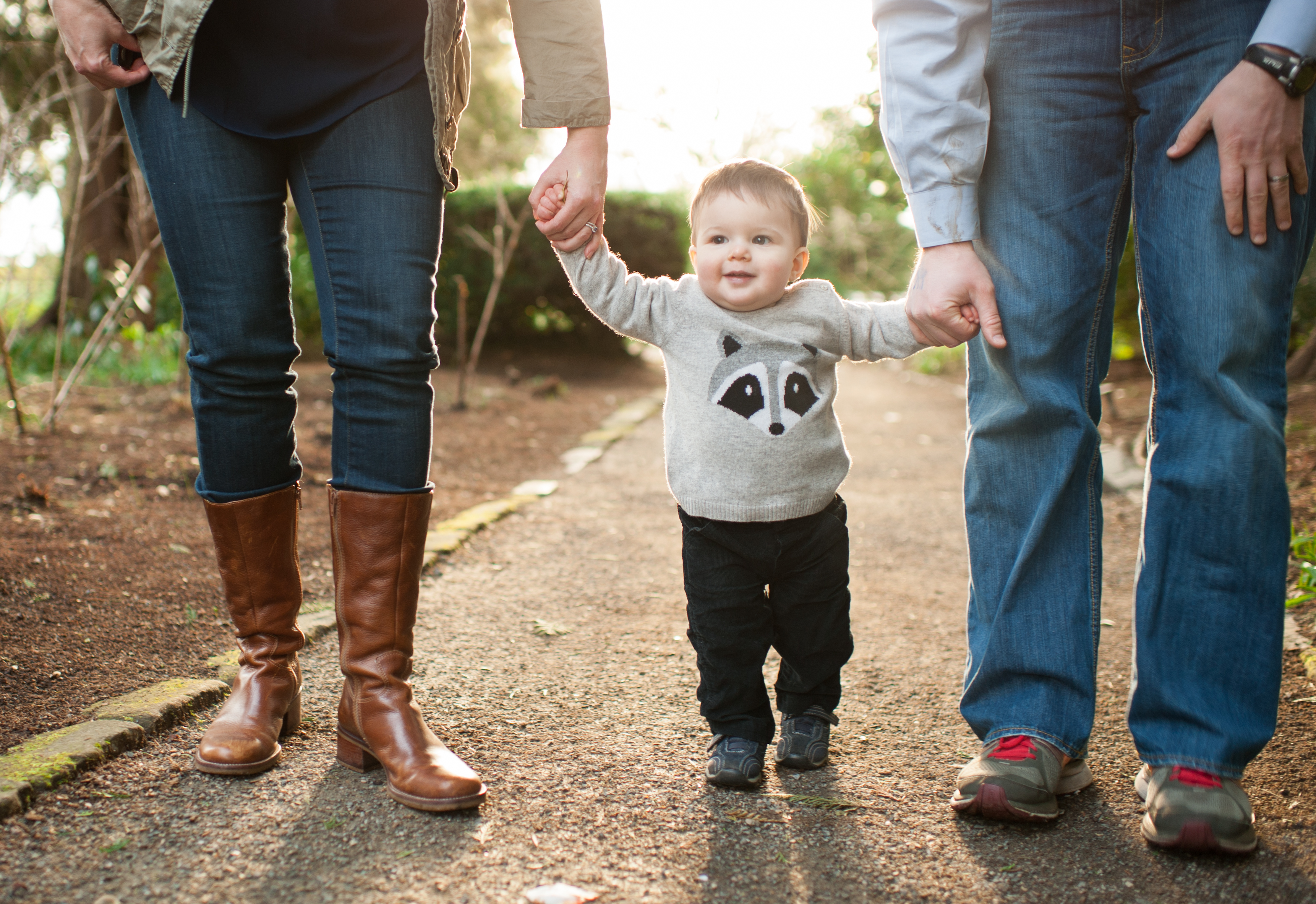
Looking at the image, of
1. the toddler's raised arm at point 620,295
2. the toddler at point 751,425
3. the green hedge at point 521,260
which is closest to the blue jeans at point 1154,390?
the toddler at point 751,425

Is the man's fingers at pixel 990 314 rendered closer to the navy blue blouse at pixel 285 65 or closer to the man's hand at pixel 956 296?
the man's hand at pixel 956 296

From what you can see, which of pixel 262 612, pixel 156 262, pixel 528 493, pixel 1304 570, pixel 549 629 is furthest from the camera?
pixel 156 262

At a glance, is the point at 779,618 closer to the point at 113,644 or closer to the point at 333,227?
the point at 333,227

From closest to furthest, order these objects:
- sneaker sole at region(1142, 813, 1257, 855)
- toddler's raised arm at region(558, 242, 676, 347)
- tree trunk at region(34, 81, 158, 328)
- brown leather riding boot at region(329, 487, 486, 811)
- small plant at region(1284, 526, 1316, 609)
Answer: sneaker sole at region(1142, 813, 1257, 855)
brown leather riding boot at region(329, 487, 486, 811)
toddler's raised arm at region(558, 242, 676, 347)
small plant at region(1284, 526, 1316, 609)
tree trunk at region(34, 81, 158, 328)

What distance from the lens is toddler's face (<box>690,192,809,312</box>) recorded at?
1794 mm

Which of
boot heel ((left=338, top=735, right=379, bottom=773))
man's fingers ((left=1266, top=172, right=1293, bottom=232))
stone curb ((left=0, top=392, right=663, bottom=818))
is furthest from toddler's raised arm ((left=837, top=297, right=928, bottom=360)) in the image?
stone curb ((left=0, top=392, right=663, bottom=818))

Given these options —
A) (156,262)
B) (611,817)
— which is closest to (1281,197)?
(611,817)

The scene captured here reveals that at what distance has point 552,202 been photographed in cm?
173

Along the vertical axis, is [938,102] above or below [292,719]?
above

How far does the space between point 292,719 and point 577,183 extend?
3.68 feet

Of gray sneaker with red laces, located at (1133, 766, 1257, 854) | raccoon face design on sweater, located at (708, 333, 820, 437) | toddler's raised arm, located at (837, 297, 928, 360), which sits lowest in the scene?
gray sneaker with red laces, located at (1133, 766, 1257, 854)

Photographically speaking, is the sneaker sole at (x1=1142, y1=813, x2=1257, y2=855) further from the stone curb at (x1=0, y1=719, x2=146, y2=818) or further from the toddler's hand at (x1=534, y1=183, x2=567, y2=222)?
the stone curb at (x1=0, y1=719, x2=146, y2=818)

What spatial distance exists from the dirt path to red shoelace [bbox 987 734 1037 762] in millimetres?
116

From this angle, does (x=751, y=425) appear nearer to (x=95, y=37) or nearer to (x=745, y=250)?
(x=745, y=250)
